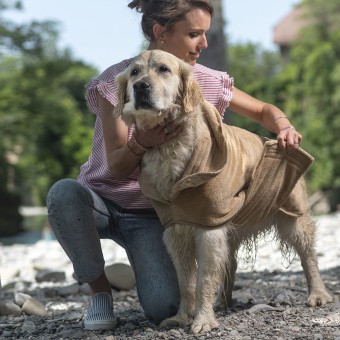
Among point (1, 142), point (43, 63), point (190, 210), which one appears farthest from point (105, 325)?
point (43, 63)

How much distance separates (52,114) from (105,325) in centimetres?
2361

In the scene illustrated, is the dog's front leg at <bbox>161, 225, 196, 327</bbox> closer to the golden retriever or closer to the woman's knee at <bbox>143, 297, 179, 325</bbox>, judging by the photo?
the golden retriever

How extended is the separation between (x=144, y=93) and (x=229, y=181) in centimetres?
65

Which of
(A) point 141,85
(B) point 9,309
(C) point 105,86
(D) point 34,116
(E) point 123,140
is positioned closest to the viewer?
(A) point 141,85

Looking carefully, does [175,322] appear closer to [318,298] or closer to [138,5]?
[318,298]

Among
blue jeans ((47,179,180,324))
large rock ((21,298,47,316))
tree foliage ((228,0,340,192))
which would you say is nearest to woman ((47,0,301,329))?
blue jeans ((47,179,180,324))

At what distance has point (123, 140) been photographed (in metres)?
3.91

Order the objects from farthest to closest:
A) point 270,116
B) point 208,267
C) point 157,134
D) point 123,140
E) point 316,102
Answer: point 316,102 < point 270,116 < point 123,140 < point 208,267 < point 157,134

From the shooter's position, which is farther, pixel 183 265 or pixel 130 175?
pixel 130 175

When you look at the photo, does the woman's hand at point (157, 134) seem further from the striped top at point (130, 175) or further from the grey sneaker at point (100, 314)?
the grey sneaker at point (100, 314)

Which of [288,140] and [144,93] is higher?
[144,93]

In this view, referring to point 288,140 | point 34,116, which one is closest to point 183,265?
point 288,140

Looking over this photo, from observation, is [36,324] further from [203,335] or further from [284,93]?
[284,93]

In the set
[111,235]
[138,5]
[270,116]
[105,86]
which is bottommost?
[111,235]
